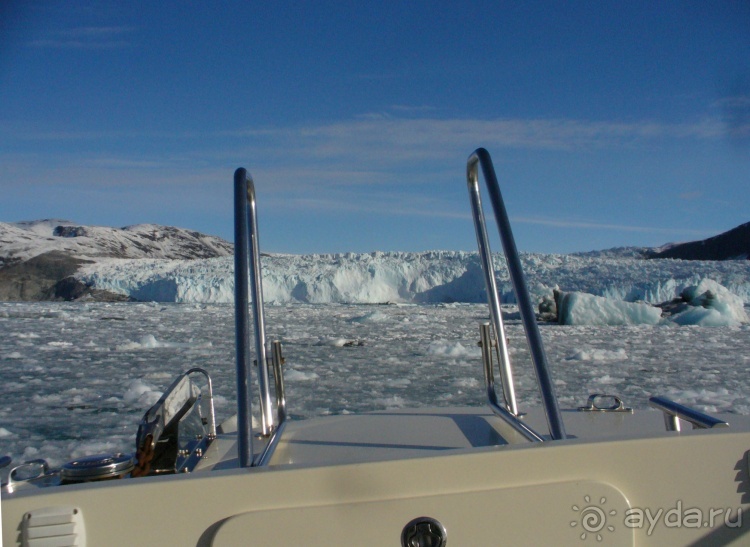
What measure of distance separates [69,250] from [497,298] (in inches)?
1174

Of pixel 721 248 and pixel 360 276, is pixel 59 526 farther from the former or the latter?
pixel 721 248

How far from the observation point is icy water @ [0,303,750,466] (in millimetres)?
3396

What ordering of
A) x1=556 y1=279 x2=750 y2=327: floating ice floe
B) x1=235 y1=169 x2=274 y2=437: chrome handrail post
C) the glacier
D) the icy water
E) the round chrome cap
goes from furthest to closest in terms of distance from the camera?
the glacier
x1=556 y1=279 x2=750 y2=327: floating ice floe
the icy water
x1=235 y1=169 x2=274 y2=437: chrome handrail post
the round chrome cap

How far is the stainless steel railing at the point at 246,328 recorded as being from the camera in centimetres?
88

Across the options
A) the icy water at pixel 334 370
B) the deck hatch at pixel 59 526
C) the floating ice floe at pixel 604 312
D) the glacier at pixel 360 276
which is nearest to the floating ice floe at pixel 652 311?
the floating ice floe at pixel 604 312

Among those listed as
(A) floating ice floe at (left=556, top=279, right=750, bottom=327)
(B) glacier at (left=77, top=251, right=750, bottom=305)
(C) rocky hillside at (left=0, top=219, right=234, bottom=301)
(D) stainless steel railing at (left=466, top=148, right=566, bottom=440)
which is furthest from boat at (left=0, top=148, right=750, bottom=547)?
(B) glacier at (left=77, top=251, right=750, bottom=305)

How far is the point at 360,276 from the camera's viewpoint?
18781 millimetres

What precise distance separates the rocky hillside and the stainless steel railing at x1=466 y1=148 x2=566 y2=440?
11.0m

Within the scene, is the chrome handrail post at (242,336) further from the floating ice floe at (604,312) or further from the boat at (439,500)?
the floating ice floe at (604,312)

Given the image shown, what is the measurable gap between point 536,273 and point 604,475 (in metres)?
15.3

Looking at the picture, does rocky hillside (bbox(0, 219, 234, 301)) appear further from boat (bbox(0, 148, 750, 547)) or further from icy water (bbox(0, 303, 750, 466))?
boat (bbox(0, 148, 750, 547))

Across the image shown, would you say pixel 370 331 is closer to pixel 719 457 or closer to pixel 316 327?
pixel 316 327

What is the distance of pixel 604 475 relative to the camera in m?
0.74

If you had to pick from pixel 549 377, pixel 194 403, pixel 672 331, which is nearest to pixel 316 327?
pixel 672 331
